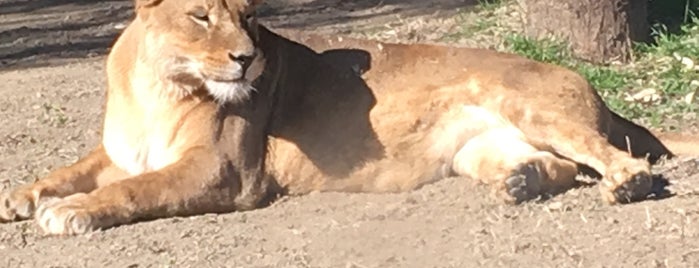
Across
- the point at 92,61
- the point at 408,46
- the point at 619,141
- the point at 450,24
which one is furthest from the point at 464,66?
the point at 92,61

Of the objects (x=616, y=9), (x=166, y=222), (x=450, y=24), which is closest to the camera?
(x=166, y=222)

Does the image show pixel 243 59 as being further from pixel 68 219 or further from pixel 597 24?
pixel 597 24

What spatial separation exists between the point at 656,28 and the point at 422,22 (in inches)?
61.4

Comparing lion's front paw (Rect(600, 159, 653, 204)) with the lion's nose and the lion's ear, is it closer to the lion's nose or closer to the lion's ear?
the lion's nose

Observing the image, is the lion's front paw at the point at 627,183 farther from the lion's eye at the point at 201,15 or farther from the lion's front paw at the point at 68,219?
the lion's front paw at the point at 68,219

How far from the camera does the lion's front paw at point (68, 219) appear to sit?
5410 mm

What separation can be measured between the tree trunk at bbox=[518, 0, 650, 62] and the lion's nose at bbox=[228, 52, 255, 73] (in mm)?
2851

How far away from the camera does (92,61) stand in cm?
945

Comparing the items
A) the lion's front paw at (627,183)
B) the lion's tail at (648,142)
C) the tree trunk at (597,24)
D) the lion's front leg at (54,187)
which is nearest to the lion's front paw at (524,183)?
the lion's front paw at (627,183)

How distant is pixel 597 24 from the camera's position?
8.00 meters

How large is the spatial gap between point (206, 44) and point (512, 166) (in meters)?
1.19

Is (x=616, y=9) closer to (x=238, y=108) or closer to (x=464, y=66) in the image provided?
(x=464, y=66)

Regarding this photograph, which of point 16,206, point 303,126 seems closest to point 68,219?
point 16,206

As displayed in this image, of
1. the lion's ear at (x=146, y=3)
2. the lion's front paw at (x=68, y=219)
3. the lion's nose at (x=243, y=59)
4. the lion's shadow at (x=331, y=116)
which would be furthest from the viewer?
the lion's shadow at (x=331, y=116)
